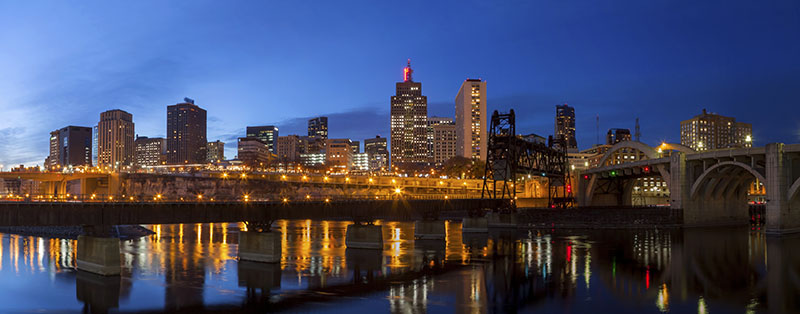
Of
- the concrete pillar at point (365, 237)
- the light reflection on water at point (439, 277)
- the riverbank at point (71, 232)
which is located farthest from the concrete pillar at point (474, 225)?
the riverbank at point (71, 232)

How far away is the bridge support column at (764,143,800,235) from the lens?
3364 inches

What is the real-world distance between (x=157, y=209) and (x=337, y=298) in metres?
24.8

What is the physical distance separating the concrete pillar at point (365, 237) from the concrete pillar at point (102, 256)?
105 feet

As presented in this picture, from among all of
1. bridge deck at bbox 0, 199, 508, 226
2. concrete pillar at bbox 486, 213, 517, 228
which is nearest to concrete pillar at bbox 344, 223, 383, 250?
bridge deck at bbox 0, 199, 508, 226

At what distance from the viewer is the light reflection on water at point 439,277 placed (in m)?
42.9

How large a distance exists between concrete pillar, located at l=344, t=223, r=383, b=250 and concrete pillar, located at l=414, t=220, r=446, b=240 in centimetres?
1569

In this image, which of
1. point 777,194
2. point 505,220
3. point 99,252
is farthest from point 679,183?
point 99,252

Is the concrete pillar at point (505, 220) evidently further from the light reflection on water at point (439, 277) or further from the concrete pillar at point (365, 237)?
the concrete pillar at point (365, 237)

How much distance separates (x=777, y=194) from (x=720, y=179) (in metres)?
21.6

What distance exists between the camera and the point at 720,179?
350ft

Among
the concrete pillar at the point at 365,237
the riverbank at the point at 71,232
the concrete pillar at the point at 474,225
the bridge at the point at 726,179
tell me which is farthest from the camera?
the riverbank at the point at 71,232

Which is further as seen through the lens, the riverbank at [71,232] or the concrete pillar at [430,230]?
the riverbank at [71,232]

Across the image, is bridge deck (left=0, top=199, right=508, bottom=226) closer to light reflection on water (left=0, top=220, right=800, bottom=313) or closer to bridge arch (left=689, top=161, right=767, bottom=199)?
light reflection on water (left=0, top=220, right=800, bottom=313)

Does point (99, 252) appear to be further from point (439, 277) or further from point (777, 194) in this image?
point (777, 194)
